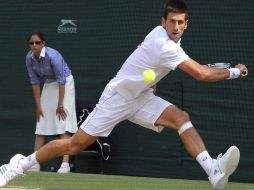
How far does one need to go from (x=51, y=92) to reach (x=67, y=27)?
3.78ft

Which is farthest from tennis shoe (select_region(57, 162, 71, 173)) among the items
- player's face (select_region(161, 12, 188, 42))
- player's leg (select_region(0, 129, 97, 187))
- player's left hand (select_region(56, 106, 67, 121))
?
player's face (select_region(161, 12, 188, 42))

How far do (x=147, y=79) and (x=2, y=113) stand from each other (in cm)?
542

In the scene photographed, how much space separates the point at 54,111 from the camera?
1028cm

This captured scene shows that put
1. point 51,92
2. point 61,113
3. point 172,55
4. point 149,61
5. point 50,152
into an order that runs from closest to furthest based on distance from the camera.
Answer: point 172,55
point 149,61
point 50,152
point 61,113
point 51,92

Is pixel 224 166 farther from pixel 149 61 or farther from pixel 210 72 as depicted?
pixel 149 61

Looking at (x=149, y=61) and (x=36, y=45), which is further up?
(x=149, y=61)

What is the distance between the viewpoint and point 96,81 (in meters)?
10.7

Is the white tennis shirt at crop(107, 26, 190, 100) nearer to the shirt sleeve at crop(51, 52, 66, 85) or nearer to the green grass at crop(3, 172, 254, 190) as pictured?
the green grass at crop(3, 172, 254, 190)

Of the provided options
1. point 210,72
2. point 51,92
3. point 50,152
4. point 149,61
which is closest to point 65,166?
point 51,92

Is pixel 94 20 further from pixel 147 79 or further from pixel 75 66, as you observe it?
pixel 147 79

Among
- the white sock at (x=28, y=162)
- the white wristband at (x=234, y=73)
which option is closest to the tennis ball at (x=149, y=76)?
the white wristband at (x=234, y=73)

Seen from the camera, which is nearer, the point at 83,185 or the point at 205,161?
the point at 205,161

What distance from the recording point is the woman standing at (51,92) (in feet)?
32.1

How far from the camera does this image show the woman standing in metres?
9.77
